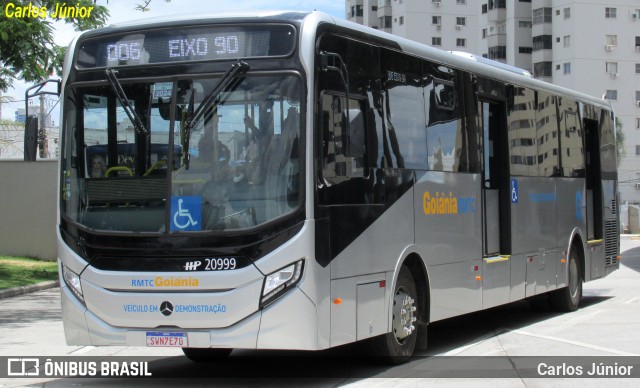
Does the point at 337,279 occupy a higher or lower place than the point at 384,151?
lower

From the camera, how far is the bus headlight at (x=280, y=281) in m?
8.34

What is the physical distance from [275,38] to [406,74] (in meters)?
2.27

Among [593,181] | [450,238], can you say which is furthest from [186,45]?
[593,181]

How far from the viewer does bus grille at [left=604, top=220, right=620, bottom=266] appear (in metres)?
17.6

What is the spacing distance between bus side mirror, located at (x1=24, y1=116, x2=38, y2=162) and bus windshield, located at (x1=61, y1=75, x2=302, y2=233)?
770mm

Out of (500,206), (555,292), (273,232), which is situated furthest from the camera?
(555,292)

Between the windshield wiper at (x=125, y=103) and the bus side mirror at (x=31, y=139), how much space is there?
1073 mm

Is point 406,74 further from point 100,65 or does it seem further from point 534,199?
point 534,199

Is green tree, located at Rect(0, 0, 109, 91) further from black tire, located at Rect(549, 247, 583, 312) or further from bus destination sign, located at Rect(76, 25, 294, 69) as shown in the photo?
black tire, located at Rect(549, 247, 583, 312)

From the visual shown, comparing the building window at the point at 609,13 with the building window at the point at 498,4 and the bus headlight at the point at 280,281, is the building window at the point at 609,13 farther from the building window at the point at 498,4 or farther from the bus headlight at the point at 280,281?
the bus headlight at the point at 280,281

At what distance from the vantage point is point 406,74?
34.7ft

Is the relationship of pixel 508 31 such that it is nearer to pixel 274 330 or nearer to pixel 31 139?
pixel 31 139

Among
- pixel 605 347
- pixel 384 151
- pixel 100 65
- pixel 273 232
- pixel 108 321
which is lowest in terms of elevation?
pixel 605 347

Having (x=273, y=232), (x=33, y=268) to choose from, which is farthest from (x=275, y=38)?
(x=33, y=268)
